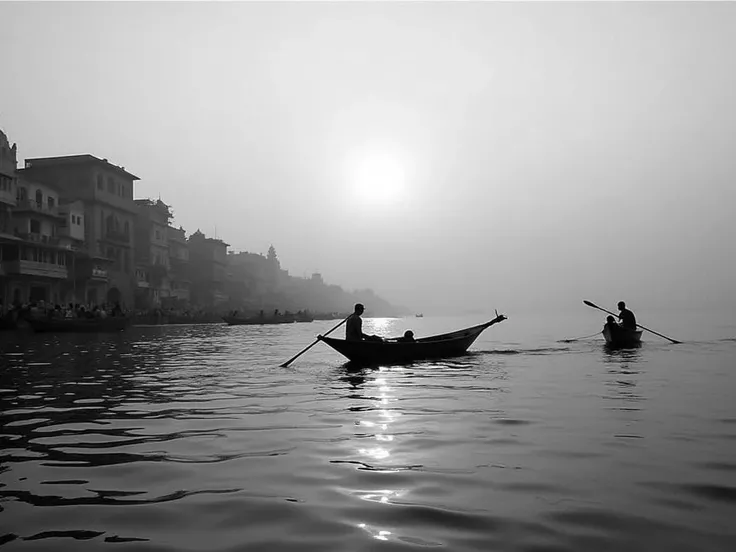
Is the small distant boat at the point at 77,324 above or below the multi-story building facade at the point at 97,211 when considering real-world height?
below

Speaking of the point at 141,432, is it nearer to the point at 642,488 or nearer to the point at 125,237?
the point at 642,488

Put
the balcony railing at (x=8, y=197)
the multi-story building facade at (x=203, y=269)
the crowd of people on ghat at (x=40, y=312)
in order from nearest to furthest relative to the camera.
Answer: the crowd of people on ghat at (x=40, y=312), the balcony railing at (x=8, y=197), the multi-story building facade at (x=203, y=269)

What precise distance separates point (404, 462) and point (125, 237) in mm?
62402

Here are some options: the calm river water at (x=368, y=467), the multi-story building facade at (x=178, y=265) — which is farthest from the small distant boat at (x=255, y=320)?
the calm river water at (x=368, y=467)

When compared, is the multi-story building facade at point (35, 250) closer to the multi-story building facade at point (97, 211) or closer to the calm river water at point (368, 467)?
the multi-story building facade at point (97, 211)

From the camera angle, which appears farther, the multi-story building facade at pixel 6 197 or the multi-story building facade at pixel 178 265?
the multi-story building facade at pixel 178 265

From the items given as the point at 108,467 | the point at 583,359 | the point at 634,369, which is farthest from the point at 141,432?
the point at 583,359

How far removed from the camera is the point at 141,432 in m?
7.96

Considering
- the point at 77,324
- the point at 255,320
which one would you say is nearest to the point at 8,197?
the point at 77,324

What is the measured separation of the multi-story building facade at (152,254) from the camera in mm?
67500

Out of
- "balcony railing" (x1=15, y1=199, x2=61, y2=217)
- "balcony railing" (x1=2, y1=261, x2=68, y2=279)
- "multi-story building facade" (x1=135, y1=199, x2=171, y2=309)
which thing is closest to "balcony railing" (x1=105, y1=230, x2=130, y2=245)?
"multi-story building facade" (x1=135, y1=199, x2=171, y2=309)

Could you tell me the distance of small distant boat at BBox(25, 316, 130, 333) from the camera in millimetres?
37078

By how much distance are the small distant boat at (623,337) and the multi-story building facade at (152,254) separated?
178 feet

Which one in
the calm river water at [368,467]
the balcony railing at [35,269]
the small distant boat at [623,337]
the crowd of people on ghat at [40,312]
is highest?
the balcony railing at [35,269]
